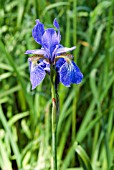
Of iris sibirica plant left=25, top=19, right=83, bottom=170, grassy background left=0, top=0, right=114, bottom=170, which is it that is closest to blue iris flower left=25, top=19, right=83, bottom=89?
iris sibirica plant left=25, top=19, right=83, bottom=170

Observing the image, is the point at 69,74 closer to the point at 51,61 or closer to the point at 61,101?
the point at 51,61

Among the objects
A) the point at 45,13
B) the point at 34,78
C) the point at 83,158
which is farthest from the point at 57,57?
the point at 45,13

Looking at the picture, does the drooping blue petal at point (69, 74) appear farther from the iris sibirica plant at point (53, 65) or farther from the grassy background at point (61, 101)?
the grassy background at point (61, 101)

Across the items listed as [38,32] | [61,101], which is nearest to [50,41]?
[38,32]

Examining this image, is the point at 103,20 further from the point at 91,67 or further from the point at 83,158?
the point at 83,158

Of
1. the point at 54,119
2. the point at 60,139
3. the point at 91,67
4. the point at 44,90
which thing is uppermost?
the point at 54,119

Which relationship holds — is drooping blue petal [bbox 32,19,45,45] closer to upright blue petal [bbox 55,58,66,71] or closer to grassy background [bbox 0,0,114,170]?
upright blue petal [bbox 55,58,66,71]

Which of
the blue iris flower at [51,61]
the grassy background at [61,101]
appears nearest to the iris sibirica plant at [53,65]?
the blue iris flower at [51,61]
